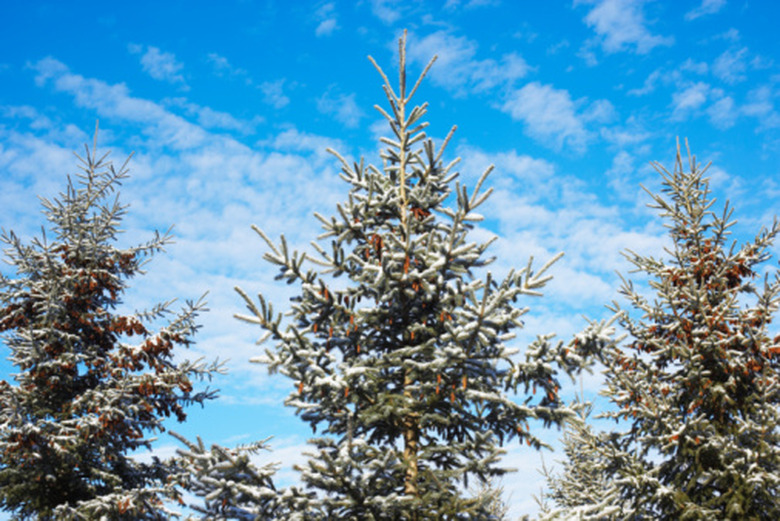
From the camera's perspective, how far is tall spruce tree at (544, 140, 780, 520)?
35.9ft

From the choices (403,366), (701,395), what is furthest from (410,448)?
(701,395)

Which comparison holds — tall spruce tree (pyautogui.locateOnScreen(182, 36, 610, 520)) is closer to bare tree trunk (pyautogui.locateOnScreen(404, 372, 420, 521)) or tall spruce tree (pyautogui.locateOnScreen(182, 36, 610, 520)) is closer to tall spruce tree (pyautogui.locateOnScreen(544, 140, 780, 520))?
bare tree trunk (pyautogui.locateOnScreen(404, 372, 420, 521))

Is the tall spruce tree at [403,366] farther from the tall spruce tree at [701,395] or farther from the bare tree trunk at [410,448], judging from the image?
the tall spruce tree at [701,395]

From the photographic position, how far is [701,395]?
11.9 m

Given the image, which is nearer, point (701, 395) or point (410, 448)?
point (410, 448)

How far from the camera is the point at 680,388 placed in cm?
1260

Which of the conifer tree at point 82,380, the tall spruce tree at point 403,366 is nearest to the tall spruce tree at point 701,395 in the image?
the tall spruce tree at point 403,366

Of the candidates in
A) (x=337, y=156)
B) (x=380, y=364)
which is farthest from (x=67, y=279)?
(x=380, y=364)

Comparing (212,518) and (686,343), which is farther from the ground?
(686,343)

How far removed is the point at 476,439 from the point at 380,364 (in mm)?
1608

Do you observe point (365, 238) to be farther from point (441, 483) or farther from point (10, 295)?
point (10, 295)

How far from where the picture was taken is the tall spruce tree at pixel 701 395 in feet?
35.9

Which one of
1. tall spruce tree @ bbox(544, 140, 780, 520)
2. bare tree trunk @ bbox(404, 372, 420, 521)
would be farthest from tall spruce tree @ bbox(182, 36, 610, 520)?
tall spruce tree @ bbox(544, 140, 780, 520)

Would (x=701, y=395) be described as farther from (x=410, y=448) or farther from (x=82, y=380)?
(x=82, y=380)
